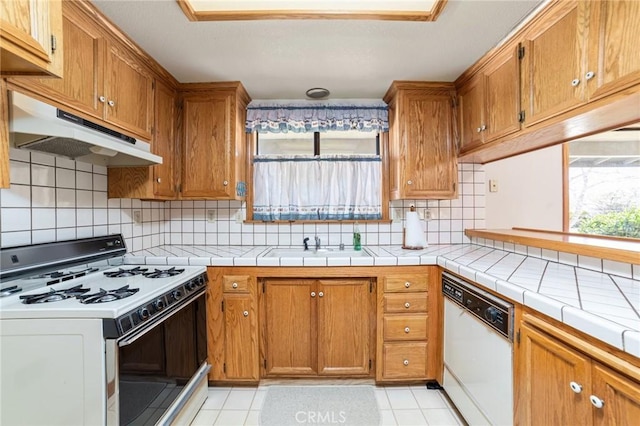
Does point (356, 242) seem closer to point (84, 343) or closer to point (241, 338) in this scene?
point (241, 338)

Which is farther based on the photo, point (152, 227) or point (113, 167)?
point (152, 227)

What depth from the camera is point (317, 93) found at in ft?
7.38

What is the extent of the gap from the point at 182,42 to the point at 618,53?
2033mm

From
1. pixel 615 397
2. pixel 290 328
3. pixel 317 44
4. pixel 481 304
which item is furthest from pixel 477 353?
pixel 317 44

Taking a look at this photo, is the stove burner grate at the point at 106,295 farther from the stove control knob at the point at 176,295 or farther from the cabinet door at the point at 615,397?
the cabinet door at the point at 615,397

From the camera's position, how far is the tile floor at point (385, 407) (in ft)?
5.30

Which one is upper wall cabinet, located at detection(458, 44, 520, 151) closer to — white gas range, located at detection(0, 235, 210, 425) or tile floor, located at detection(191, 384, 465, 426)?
tile floor, located at detection(191, 384, 465, 426)

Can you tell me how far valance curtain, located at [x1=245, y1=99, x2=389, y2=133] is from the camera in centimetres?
238

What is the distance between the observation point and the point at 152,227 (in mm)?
2273

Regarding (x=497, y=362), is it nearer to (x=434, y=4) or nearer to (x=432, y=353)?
(x=432, y=353)

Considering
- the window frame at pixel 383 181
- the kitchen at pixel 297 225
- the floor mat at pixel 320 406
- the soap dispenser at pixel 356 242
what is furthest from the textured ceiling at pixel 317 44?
the floor mat at pixel 320 406

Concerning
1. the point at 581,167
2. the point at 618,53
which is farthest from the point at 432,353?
the point at 581,167

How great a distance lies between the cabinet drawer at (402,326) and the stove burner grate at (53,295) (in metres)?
1.67

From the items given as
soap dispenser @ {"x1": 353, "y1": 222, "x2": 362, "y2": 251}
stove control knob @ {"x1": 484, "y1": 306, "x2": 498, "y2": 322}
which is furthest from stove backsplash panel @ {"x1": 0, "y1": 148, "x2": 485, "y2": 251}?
stove control knob @ {"x1": 484, "y1": 306, "x2": 498, "y2": 322}
